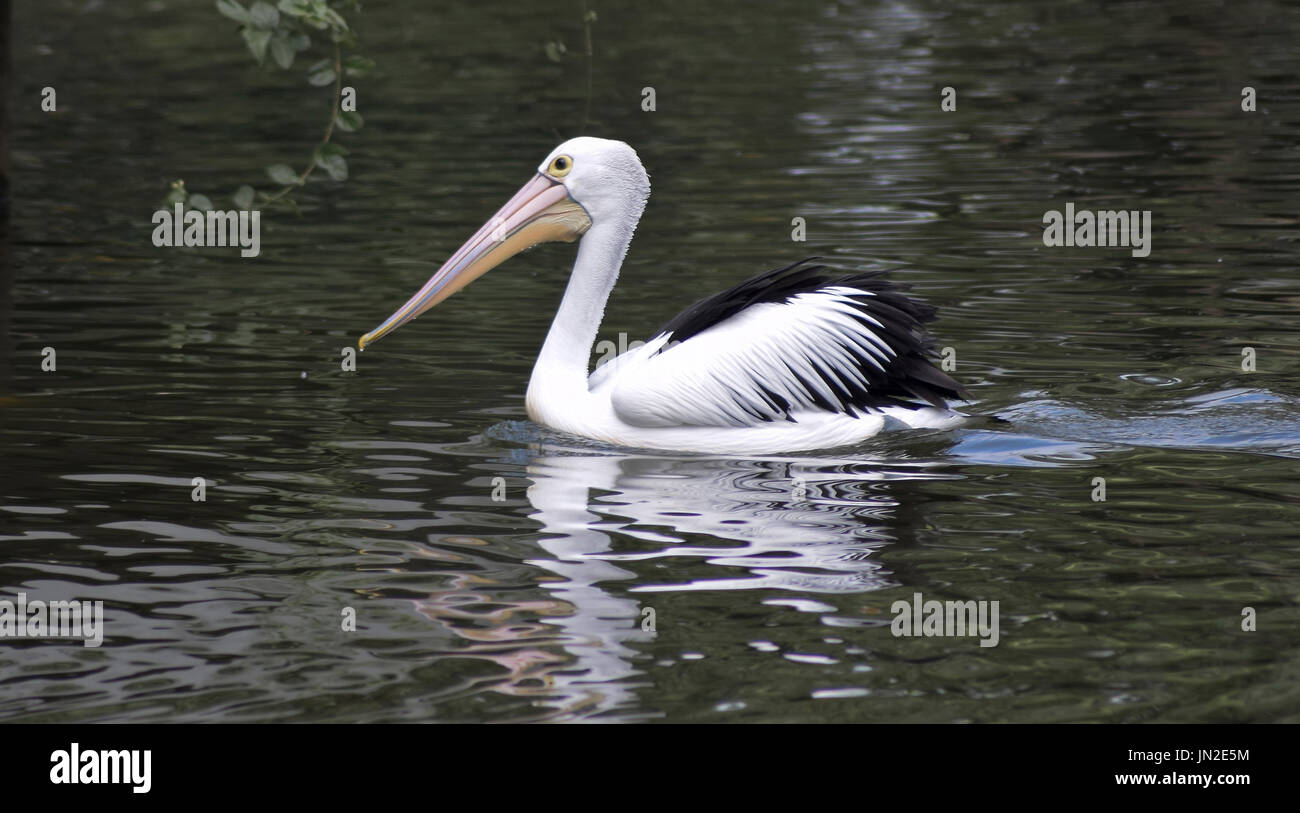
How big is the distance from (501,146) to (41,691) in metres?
13.3

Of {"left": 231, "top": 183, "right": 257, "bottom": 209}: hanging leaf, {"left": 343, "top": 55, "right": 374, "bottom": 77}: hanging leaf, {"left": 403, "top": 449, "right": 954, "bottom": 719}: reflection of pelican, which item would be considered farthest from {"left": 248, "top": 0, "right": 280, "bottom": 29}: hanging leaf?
{"left": 403, "top": 449, "right": 954, "bottom": 719}: reflection of pelican

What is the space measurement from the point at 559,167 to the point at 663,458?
4.96 ft

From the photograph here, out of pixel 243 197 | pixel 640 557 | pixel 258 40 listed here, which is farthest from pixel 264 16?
pixel 640 557

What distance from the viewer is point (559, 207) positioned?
8.59 m

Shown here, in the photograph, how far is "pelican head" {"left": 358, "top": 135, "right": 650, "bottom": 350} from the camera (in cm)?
852

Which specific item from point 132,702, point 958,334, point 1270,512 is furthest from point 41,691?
point 958,334

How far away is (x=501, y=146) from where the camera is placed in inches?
718

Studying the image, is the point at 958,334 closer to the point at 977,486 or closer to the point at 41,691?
the point at 977,486

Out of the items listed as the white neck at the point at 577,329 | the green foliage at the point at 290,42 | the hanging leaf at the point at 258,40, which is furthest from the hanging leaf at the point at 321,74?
the white neck at the point at 577,329

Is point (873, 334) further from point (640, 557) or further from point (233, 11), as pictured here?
point (233, 11)

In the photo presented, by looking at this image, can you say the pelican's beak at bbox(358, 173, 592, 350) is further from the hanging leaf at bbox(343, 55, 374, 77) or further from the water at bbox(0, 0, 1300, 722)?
the hanging leaf at bbox(343, 55, 374, 77)

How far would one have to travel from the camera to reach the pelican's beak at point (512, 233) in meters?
8.59

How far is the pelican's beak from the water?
24.2 inches

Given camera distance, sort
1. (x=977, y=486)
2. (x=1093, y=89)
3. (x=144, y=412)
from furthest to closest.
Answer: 1. (x=1093, y=89)
2. (x=144, y=412)
3. (x=977, y=486)
